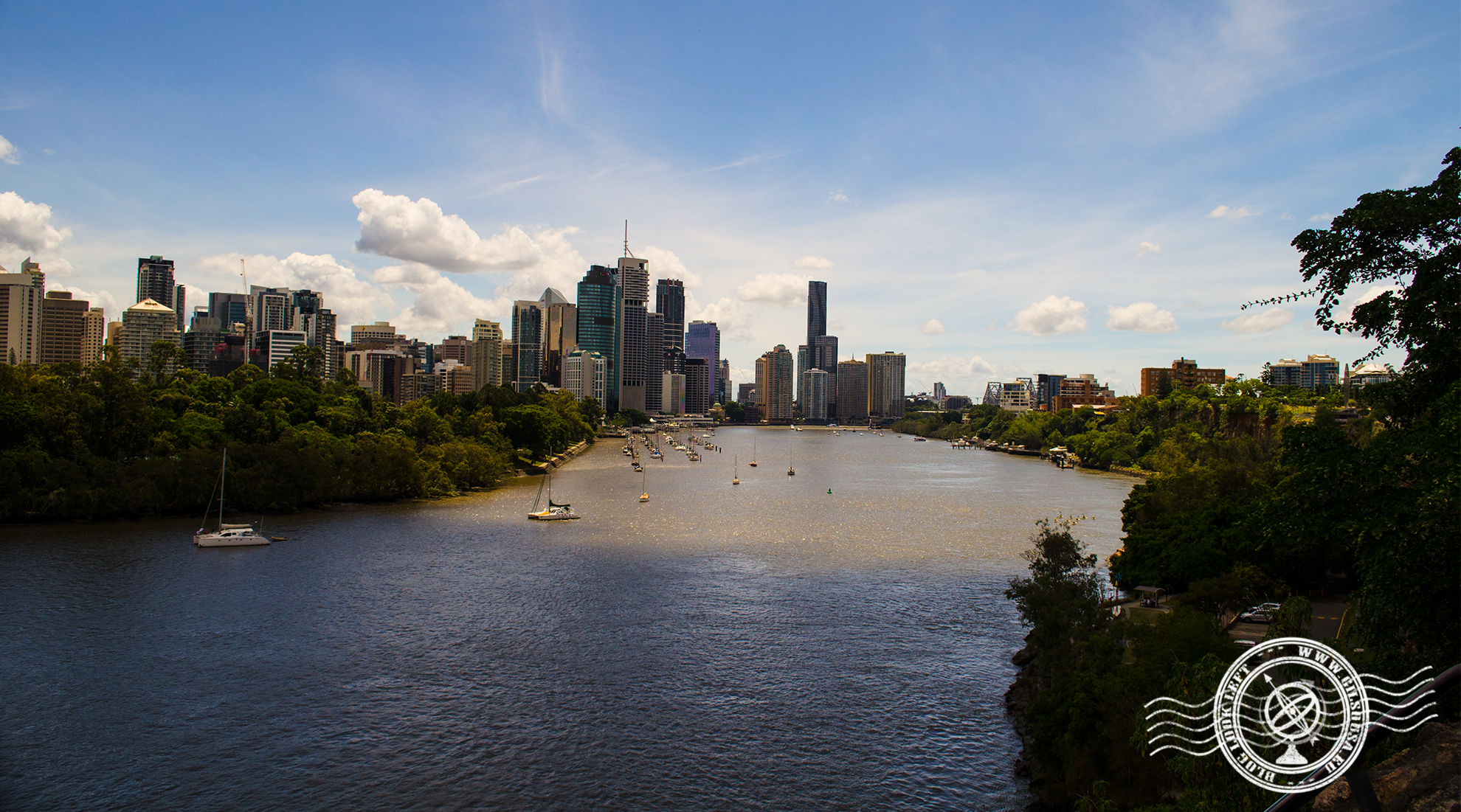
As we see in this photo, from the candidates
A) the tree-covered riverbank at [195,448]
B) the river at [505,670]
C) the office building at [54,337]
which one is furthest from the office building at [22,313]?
the river at [505,670]

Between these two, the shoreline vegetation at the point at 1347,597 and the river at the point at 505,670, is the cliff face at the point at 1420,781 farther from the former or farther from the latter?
the river at the point at 505,670

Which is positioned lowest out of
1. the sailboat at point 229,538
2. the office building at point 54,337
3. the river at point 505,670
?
the river at point 505,670

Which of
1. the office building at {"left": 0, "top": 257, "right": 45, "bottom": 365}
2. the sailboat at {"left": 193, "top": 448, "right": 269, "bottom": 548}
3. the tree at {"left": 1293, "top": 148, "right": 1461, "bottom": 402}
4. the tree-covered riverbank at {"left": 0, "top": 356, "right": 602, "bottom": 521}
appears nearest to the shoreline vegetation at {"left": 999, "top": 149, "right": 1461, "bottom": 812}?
the tree at {"left": 1293, "top": 148, "right": 1461, "bottom": 402}

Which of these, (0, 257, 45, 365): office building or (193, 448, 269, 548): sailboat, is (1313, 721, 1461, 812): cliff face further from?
(0, 257, 45, 365): office building

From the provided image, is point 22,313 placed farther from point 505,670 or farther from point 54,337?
point 505,670

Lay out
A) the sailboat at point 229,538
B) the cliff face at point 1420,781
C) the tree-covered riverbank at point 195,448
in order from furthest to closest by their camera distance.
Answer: the tree-covered riverbank at point 195,448, the sailboat at point 229,538, the cliff face at point 1420,781
